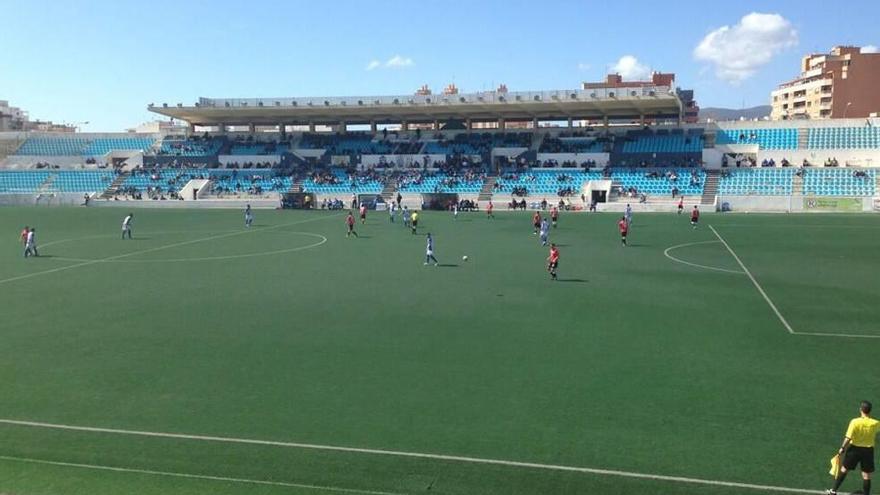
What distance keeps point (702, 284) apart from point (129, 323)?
17267 mm

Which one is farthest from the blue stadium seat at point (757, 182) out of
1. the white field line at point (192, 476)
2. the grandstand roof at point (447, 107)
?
the white field line at point (192, 476)

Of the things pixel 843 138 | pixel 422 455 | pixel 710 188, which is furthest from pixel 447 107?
pixel 422 455

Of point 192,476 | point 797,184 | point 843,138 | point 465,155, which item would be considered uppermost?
point 843,138

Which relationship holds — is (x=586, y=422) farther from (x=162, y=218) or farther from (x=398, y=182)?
(x=398, y=182)

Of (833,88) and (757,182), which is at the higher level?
(833,88)

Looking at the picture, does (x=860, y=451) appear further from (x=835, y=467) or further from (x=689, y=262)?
(x=689, y=262)

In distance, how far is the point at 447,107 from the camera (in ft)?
227

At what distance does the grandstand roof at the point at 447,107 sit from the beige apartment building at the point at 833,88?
132 ft

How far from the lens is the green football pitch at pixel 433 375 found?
9109mm

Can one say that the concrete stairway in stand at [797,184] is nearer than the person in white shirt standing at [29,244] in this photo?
No

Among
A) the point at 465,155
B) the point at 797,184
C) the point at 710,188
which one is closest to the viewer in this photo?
the point at 797,184

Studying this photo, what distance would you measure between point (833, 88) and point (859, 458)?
109 meters

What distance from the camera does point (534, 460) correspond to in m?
9.28

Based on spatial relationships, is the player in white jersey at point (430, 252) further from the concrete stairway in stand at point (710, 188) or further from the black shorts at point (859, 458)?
the concrete stairway in stand at point (710, 188)
